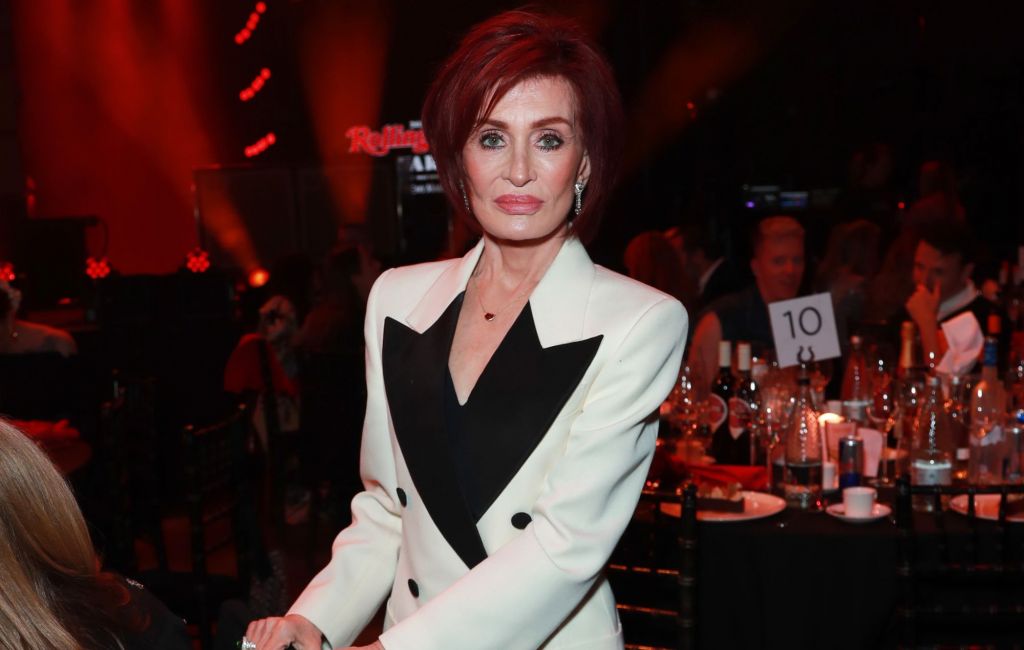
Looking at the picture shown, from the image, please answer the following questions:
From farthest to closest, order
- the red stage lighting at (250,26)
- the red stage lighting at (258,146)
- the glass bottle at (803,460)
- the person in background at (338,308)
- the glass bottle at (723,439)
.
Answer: the red stage lighting at (258,146) < the red stage lighting at (250,26) < the person in background at (338,308) < the glass bottle at (723,439) < the glass bottle at (803,460)

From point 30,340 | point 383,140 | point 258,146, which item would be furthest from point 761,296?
point 258,146

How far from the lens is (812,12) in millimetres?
9820

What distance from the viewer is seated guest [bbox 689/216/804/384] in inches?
169

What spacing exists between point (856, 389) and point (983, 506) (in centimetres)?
77

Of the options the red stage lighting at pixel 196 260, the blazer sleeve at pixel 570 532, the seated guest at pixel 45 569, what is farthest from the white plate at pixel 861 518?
the red stage lighting at pixel 196 260

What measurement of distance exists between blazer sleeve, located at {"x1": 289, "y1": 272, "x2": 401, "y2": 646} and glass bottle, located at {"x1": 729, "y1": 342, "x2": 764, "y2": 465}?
195 centimetres

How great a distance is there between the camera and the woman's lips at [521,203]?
1.43 metres

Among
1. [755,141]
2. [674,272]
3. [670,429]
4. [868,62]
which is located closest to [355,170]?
[755,141]

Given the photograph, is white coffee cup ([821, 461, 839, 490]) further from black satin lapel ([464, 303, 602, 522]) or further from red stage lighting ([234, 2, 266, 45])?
red stage lighting ([234, 2, 266, 45])

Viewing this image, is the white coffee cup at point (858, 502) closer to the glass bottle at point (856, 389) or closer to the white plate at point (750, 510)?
the white plate at point (750, 510)

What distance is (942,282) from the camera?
170 inches

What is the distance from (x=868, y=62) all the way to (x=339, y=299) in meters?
5.89

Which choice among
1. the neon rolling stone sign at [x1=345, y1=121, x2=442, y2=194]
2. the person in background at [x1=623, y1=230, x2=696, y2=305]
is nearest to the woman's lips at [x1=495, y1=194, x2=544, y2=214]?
the person in background at [x1=623, y1=230, x2=696, y2=305]

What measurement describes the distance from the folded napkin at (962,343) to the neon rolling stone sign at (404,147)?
7979mm
